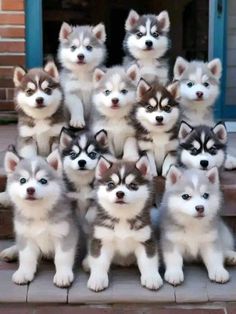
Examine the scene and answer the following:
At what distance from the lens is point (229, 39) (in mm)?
7113

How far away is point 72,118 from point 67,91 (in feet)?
1.10

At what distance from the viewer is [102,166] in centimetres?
395

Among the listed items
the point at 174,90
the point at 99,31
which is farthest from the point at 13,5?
the point at 174,90

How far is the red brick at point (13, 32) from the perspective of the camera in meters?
6.48

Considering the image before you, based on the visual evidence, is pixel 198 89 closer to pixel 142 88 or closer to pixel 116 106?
pixel 142 88

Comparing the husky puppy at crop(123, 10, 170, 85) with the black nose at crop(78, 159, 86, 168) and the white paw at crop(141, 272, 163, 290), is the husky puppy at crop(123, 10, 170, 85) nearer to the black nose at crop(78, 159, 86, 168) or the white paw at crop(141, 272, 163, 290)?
the black nose at crop(78, 159, 86, 168)

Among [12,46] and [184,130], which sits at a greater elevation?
[12,46]

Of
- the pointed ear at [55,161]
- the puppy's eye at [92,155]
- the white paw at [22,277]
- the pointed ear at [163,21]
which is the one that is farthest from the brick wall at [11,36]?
the white paw at [22,277]

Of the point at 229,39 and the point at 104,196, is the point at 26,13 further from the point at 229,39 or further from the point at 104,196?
the point at 104,196

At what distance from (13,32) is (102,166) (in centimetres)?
299

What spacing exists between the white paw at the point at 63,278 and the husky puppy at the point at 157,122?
3.55ft

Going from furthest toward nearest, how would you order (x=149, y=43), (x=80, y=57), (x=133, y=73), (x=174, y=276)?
1. (x=149, y=43)
2. (x=80, y=57)
3. (x=133, y=73)
4. (x=174, y=276)

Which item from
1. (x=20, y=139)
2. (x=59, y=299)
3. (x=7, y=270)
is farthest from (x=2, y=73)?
(x=59, y=299)

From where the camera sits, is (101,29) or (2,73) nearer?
(101,29)
